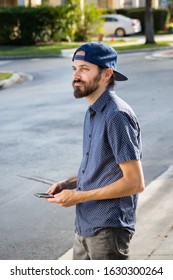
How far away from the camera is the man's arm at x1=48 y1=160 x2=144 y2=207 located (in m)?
3.53

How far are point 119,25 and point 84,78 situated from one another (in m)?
47.3

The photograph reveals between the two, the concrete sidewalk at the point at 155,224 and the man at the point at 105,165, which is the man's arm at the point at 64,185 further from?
the concrete sidewalk at the point at 155,224

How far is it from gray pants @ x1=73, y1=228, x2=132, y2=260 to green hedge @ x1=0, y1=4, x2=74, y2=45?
3516 cm

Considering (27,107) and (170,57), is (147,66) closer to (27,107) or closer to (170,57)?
(170,57)

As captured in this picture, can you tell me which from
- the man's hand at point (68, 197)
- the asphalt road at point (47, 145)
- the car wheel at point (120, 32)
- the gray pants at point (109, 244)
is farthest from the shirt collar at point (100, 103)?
the car wheel at point (120, 32)

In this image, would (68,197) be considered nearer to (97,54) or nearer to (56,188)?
(56,188)

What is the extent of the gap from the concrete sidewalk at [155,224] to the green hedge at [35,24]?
3090cm

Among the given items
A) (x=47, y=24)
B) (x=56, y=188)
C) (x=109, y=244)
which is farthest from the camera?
(x=47, y=24)

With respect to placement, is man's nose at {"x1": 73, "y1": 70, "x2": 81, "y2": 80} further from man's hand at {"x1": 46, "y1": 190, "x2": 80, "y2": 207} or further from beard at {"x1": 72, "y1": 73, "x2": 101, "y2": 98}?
man's hand at {"x1": 46, "y1": 190, "x2": 80, "y2": 207}

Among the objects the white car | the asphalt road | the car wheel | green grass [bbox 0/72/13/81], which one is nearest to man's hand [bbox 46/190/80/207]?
the asphalt road

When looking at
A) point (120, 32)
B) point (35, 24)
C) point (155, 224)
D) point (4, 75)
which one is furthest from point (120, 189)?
point (120, 32)

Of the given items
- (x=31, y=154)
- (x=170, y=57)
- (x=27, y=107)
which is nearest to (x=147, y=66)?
(x=170, y=57)

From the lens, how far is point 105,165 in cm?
362

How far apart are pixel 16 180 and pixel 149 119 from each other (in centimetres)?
467
